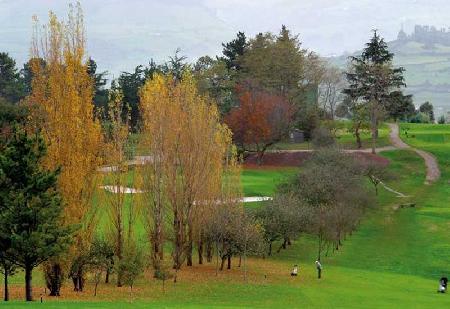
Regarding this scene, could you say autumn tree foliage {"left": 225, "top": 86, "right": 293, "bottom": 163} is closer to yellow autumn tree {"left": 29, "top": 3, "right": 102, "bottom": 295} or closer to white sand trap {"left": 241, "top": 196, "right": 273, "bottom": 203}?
white sand trap {"left": 241, "top": 196, "right": 273, "bottom": 203}

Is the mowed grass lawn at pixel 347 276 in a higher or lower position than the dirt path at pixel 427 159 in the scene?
lower

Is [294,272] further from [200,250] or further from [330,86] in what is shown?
[330,86]

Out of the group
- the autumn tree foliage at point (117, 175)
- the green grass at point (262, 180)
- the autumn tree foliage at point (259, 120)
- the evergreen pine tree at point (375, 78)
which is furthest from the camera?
the evergreen pine tree at point (375, 78)

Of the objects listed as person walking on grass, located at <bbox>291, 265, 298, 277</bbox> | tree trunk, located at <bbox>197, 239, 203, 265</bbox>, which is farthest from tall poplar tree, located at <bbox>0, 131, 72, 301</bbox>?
person walking on grass, located at <bbox>291, 265, 298, 277</bbox>

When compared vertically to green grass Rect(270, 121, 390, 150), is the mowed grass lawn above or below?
below

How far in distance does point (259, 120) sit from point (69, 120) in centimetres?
5311

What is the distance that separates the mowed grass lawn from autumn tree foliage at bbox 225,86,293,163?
1267 centimetres

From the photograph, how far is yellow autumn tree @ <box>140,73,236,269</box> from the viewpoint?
3972 cm

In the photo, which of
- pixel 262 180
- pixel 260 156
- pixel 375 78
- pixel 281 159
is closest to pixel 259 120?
pixel 260 156

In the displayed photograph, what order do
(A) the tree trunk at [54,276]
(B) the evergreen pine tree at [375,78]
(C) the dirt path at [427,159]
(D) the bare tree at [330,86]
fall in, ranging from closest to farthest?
(A) the tree trunk at [54,276] → (C) the dirt path at [427,159] → (B) the evergreen pine tree at [375,78] → (D) the bare tree at [330,86]

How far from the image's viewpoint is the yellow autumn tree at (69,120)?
32.7 metres

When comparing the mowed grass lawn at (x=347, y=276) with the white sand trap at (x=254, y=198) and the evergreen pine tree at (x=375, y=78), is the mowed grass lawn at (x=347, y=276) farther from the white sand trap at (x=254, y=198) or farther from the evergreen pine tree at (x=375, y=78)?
the evergreen pine tree at (x=375, y=78)

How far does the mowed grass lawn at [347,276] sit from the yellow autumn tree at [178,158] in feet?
9.83

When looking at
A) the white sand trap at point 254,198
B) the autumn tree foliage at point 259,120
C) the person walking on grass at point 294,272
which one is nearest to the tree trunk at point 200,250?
the person walking on grass at point 294,272
